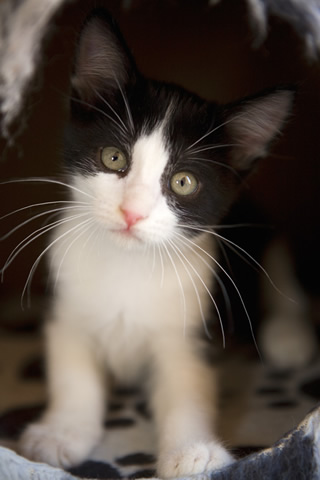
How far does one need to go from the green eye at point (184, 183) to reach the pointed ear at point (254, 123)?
0.17 meters

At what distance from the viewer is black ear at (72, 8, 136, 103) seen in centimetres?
133

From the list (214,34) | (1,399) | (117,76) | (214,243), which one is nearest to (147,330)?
(214,243)

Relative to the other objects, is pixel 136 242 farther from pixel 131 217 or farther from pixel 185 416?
pixel 185 416

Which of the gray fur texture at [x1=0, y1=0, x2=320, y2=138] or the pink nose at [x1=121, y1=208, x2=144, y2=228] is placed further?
the gray fur texture at [x1=0, y1=0, x2=320, y2=138]

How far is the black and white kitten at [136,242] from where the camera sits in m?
1.27

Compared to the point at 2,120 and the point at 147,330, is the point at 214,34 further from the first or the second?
the point at 147,330

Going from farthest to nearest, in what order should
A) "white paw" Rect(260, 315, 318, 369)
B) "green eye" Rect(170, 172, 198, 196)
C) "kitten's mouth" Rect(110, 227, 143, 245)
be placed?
"white paw" Rect(260, 315, 318, 369) → "green eye" Rect(170, 172, 198, 196) → "kitten's mouth" Rect(110, 227, 143, 245)

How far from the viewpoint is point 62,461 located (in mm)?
1227

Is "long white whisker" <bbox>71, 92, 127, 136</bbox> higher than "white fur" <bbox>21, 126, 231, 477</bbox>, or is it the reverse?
"long white whisker" <bbox>71, 92, 127, 136</bbox>

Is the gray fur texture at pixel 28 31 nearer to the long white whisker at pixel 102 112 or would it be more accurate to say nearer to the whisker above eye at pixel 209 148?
the long white whisker at pixel 102 112

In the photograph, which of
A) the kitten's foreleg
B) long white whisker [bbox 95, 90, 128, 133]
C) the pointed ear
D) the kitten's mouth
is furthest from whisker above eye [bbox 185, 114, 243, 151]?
the kitten's foreleg

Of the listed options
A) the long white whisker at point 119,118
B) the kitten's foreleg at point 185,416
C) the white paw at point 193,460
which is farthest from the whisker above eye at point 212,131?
the white paw at point 193,460

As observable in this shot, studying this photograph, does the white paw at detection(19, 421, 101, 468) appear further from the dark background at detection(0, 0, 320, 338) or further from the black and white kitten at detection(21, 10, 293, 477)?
the dark background at detection(0, 0, 320, 338)

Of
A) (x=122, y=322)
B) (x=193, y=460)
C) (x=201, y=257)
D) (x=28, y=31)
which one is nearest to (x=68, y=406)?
(x=122, y=322)
